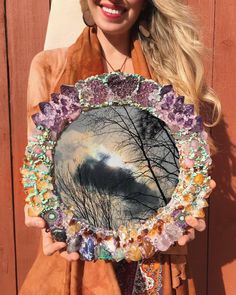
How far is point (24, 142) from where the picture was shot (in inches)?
56.2

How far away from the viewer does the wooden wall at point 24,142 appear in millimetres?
1360

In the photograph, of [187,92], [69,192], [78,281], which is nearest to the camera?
[69,192]

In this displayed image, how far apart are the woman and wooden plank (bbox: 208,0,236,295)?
0.17 m

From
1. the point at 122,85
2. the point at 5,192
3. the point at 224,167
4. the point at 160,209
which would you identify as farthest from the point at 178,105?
the point at 5,192

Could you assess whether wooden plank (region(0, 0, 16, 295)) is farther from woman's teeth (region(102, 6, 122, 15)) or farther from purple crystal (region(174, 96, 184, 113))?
purple crystal (region(174, 96, 184, 113))

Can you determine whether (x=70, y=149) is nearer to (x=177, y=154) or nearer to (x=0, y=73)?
(x=177, y=154)

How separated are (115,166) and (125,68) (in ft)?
1.19

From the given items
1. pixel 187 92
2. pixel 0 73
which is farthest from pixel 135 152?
pixel 0 73

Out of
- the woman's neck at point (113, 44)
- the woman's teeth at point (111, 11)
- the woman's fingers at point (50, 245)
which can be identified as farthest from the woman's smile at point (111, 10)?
the woman's fingers at point (50, 245)

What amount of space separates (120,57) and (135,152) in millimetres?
352

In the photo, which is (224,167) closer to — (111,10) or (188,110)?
(188,110)

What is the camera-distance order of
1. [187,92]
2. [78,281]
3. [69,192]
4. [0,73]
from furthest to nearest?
1. [0,73]
2. [187,92]
3. [78,281]
4. [69,192]

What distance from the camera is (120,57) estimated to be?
122 centimetres

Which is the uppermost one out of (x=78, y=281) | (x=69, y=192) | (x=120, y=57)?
(x=120, y=57)
